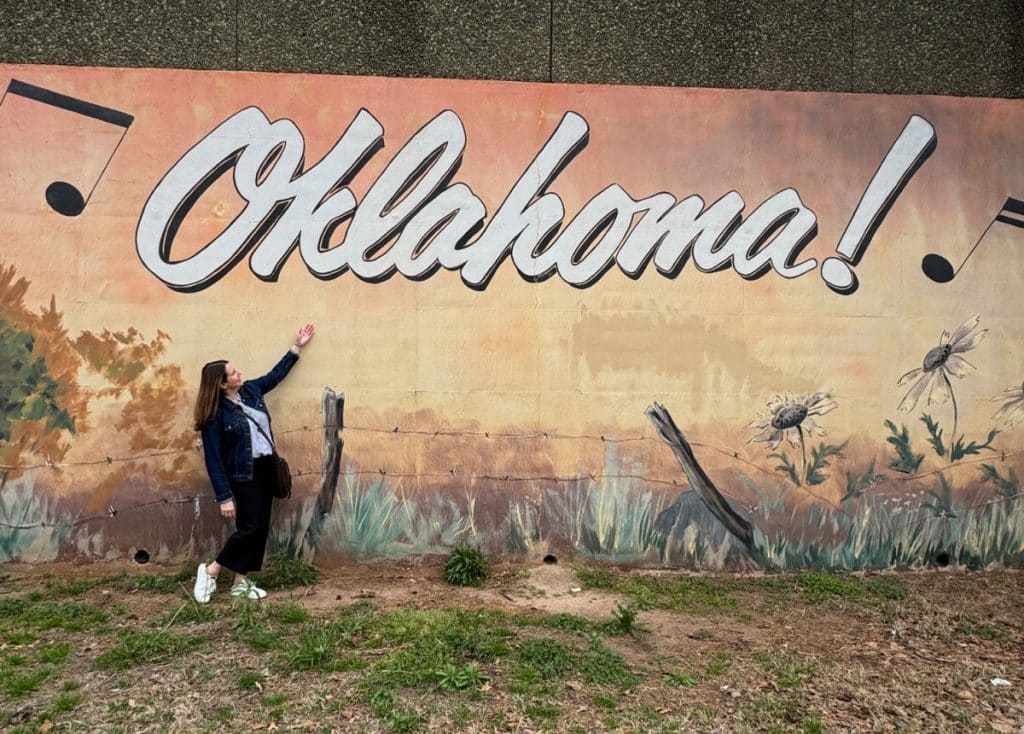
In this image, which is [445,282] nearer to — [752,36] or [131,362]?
[131,362]

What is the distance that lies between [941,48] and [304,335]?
17.3 feet

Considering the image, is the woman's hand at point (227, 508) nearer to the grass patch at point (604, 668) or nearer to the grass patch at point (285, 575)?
the grass patch at point (285, 575)

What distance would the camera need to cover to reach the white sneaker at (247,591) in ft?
14.1

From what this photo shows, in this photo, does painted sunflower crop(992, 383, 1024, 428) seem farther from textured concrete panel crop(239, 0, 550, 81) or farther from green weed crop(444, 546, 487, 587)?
textured concrete panel crop(239, 0, 550, 81)

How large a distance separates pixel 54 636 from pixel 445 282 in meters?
3.26

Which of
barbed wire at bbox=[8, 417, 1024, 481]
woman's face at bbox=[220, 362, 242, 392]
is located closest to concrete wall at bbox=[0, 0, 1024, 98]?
woman's face at bbox=[220, 362, 242, 392]

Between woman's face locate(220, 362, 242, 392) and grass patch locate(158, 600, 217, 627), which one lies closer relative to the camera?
grass patch locate(158, 600, 217, 627)

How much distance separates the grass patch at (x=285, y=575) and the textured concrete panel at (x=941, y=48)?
541cm

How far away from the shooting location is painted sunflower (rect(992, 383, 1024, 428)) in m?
5.05

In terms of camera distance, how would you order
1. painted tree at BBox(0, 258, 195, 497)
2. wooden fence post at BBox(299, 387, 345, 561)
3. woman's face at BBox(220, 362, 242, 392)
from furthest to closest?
wooden fence post at BBox(299, 387, 345, 561)
painted tree at BBox(0, 258, 195, 497)
woman's face at BBox(220, 362, 242, 392)

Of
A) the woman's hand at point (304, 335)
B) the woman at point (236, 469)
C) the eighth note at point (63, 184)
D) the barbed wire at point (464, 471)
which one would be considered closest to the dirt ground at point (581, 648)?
the woman at point (236, 469)

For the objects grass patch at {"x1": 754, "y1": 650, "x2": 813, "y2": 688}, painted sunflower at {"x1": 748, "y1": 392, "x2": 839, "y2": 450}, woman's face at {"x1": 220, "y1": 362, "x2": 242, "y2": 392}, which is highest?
woman's face at {"x1": 220, "y1": 362, "x2": 242, "y2": 392}

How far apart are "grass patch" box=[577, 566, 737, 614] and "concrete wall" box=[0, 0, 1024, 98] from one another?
3.65 metres

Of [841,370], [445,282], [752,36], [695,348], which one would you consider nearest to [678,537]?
[695,348]
